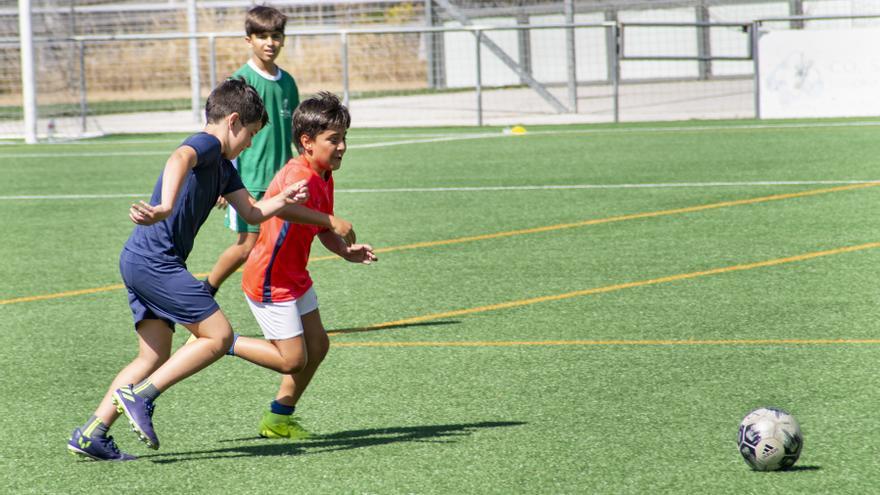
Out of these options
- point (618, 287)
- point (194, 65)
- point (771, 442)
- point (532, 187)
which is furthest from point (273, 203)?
point (194, 65)

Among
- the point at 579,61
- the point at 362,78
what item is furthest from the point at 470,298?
the point at 362,78

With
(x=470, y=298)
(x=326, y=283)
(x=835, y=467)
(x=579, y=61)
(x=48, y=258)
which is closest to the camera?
(x=835, y=467)

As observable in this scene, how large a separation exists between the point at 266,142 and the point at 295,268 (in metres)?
2.79

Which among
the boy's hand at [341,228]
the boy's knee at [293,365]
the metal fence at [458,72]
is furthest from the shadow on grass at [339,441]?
the metal fence at [458,72]

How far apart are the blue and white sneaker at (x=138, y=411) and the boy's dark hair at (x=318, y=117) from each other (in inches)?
51.7

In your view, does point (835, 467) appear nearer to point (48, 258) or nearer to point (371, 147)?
point (48, 258)

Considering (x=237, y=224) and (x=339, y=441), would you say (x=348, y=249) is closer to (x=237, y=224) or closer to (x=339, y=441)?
(x=339, y=441)

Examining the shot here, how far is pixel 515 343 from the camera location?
761 centimetres

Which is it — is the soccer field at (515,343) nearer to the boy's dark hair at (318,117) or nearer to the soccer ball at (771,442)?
the soccer ball at (771,442)

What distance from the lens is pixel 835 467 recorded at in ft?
16.8

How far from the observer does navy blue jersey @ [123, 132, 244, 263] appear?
532 centimetres

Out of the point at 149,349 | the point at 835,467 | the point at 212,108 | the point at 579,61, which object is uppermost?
the point at 579,61

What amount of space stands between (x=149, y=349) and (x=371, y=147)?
52.8 ft

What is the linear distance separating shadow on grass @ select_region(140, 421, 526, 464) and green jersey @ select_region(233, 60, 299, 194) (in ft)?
9.44
